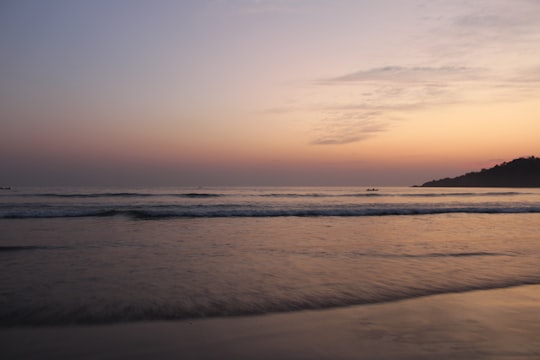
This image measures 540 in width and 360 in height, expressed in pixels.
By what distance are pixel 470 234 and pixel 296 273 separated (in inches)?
342

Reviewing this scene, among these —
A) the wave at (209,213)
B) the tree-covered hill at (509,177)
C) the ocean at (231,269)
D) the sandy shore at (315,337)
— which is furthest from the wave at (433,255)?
the tree-covered hill at (509,177)

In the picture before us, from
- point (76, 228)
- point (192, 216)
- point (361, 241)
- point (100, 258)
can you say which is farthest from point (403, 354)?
point (192, 216)

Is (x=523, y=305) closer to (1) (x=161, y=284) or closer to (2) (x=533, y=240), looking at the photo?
(1) (x=161, y=284)

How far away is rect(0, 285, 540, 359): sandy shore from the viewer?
374cm

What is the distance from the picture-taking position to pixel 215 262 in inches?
328

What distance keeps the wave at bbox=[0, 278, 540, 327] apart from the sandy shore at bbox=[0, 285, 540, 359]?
0.21 meters

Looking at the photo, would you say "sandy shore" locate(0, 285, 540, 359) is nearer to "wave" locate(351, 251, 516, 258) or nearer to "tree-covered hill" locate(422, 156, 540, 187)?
"wave" locate(351, 251, 516, 258)

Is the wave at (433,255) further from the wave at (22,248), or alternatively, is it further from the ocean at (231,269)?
the wave at (22,248)

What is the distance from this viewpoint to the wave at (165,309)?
15.5 feet

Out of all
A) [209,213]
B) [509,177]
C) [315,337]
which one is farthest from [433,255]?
[509,177]

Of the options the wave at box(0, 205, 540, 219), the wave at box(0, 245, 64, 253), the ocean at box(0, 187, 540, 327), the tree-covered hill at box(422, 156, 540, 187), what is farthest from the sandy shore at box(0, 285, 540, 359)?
the tree-covered hill at box(422, 156, 540, 187)

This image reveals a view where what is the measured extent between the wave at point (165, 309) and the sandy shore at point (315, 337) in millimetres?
205

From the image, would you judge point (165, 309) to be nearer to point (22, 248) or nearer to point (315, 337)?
point (315, 337)

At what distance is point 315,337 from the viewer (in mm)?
4176
